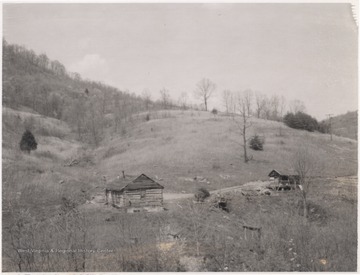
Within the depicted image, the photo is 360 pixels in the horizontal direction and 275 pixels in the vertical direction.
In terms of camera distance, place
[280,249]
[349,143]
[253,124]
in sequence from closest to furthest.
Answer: [280,249], [349,143], [253,124]

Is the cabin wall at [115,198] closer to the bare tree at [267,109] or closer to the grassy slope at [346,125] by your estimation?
the bare tree at [267,109]

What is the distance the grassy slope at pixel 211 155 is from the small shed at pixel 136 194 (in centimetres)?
48

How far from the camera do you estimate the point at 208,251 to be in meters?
10.7

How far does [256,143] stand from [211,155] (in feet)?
7.58

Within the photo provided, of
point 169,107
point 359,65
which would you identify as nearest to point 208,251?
point 359,65

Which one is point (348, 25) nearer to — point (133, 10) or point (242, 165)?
point (133, 10)

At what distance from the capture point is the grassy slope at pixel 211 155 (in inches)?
614

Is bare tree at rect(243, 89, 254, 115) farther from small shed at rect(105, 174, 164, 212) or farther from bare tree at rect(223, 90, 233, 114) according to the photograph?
small shed at rect(105, 174, 164, 212)

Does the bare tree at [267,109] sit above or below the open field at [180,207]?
above

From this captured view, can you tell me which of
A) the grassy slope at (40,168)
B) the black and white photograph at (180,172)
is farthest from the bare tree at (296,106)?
the grassy slope at (40,168)

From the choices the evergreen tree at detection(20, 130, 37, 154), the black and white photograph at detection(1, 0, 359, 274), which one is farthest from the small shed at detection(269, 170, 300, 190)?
the evergreen tree at detection(20, 130, 37, 154)

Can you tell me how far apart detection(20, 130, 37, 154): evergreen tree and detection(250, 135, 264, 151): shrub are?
1000 cm

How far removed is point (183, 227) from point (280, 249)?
3.75m

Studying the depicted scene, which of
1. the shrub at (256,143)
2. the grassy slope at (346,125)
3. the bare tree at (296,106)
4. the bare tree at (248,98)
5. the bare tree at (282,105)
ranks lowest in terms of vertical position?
the shrub at (256,143)
